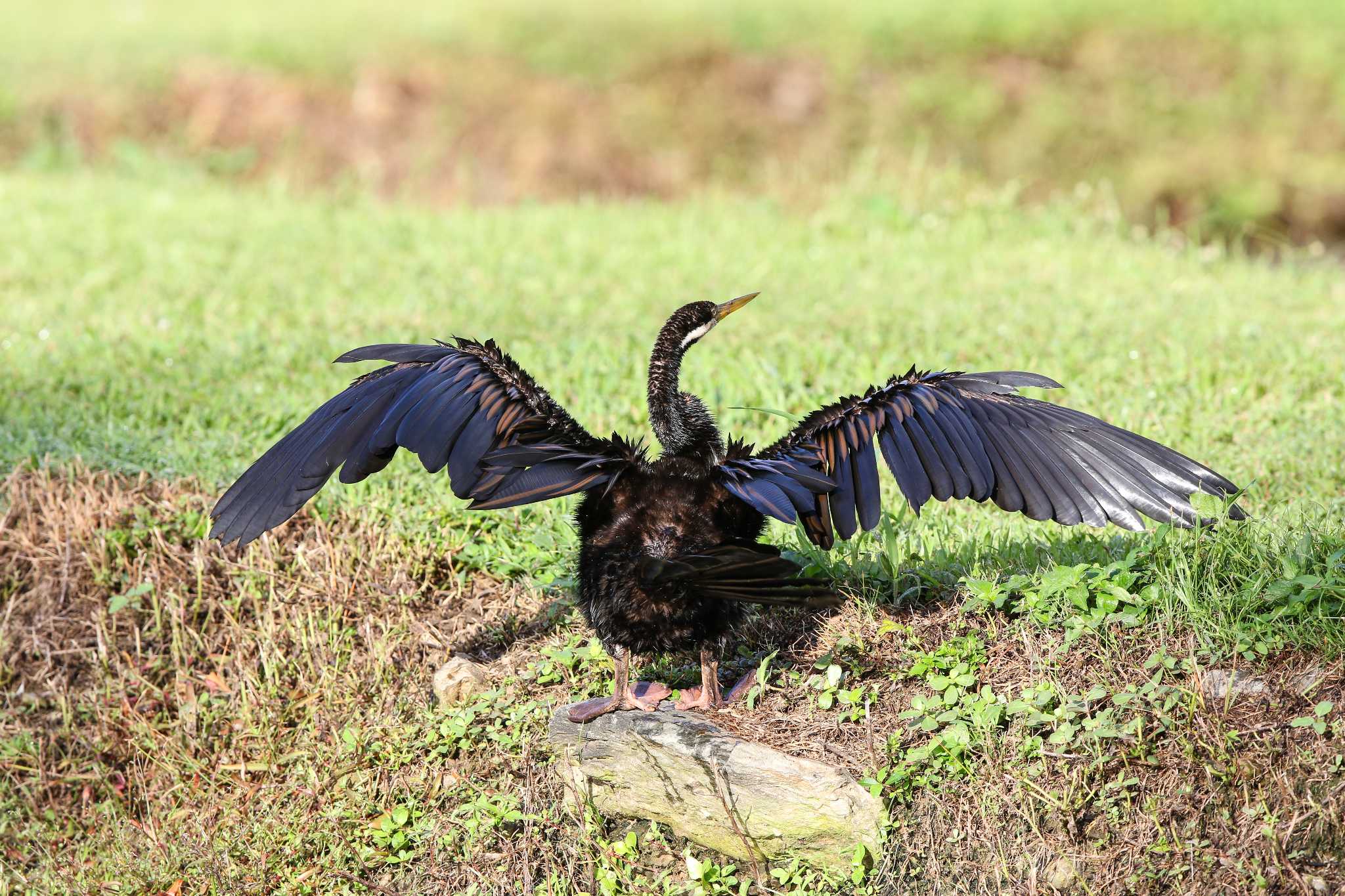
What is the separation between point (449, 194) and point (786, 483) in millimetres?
7571

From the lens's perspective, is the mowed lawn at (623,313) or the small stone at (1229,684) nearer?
the small stone at (1229,684)

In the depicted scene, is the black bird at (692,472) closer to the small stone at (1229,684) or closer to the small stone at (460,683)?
the small stone at (1229,684)

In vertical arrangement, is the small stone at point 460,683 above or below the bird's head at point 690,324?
below

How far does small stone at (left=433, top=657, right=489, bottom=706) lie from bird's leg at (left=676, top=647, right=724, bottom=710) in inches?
31.5

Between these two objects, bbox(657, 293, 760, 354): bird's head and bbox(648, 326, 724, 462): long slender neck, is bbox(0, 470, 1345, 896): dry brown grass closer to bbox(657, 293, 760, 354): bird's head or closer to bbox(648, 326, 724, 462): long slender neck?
bbox(648, 326, 724, 462): long slender neck

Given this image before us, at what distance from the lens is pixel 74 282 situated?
24.1ft

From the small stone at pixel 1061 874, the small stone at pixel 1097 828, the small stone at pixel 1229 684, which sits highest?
the small stone at pixel 1229 684

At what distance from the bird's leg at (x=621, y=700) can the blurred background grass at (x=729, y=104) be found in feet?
21.6

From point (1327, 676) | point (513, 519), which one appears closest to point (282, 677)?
point (513, 519)

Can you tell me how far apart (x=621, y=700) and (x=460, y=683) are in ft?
2.35

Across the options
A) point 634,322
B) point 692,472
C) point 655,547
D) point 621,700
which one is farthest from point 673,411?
point 634,322

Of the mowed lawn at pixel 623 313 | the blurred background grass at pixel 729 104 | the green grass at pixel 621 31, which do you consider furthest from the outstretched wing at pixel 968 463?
the green grass at pixel 621 31

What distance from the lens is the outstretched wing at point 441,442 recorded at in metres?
3.24

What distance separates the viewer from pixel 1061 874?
10.5 feet
